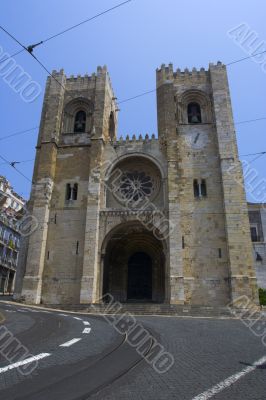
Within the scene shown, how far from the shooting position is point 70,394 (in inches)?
118

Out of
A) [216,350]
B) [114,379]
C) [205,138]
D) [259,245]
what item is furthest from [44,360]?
[259,245]

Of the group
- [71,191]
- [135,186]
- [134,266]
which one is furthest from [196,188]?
[71,191]

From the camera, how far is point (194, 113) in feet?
85.7

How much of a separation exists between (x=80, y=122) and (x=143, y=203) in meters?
9.23

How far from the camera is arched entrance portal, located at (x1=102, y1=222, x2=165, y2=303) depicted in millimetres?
23641

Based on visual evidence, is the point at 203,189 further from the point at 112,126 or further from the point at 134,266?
the point at 112,126

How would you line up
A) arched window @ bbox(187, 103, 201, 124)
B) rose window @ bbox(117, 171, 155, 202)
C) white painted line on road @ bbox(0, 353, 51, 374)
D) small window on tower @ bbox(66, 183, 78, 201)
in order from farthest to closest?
arched window @ bbox(187, 103, 201, 124) → rose window @ bbox(117, 171, 155, 202) → small window on tower @ bbox(66, 183, 78, 201) → white painted line on road @ bbox(0, 353, 51, 374)

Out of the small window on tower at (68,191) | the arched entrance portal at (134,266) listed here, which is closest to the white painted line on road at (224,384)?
the arched entrance portal at (134,266)

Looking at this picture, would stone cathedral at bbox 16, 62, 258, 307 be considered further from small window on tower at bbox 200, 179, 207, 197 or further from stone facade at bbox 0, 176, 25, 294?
stone facade at bbox 0, 176, 25, 294

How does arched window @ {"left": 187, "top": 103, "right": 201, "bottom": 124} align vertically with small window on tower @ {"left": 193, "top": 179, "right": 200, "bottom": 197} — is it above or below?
above

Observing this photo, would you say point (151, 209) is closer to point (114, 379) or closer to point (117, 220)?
point (117, 220)

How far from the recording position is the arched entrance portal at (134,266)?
77.6 ft

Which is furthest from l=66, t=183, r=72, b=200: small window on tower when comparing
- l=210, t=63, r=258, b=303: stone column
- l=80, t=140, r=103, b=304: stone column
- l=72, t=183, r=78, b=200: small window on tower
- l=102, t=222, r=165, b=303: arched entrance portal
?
l=210, t=63, r=258, b=303: stone column

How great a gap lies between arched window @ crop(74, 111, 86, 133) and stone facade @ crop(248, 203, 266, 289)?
19279 millimetres
